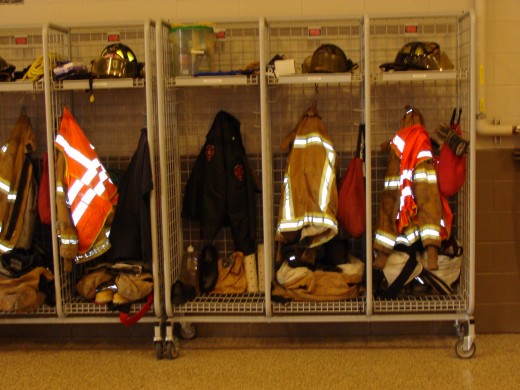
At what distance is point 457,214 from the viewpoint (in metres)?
4.16

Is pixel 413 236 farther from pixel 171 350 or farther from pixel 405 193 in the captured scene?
pixel 171 350

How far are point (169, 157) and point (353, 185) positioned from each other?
1144mm

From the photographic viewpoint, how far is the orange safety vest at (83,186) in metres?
3.87

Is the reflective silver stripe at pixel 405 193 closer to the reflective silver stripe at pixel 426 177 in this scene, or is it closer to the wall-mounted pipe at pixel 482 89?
the reflective silver stripe at pixel 426 177

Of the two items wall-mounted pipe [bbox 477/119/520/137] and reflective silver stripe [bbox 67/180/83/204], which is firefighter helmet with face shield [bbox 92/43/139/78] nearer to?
reflective silver stripe [bbox 67/180/83/204]

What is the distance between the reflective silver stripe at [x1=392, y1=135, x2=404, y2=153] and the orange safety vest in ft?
5.58

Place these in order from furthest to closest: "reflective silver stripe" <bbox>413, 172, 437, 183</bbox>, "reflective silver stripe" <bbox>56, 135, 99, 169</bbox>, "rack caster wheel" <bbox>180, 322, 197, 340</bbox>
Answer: "rack caster wheel" <bbox>180, 322, 197, 340</bbox> → "reflective silver stripe" <bbox>56, 135, 99, 169</bbox> → "reflective silver stripe" <bbox>413, 172, 437, 183</bbox>

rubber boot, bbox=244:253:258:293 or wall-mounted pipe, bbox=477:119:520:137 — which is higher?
wall-mounted pipe, bbox=477:119:520:137

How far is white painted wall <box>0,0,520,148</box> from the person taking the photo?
4188mm

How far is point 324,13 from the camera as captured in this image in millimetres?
4254

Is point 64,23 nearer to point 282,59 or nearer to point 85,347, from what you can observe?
point 282,59

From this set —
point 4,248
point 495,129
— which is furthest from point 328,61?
point 4,248

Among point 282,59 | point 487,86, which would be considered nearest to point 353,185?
point 282,59

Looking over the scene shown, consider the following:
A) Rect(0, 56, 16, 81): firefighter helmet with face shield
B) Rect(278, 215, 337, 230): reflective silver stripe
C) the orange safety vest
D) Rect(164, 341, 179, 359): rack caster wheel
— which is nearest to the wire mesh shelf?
Rect(164, 341, 179, 359): rack caster wheel
